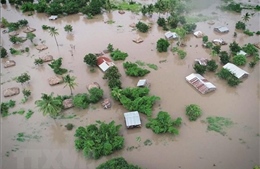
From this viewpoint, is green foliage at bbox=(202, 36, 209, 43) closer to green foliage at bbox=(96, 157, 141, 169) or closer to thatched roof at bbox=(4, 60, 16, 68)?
green foliage at bbox=(96, 157, 141, 169)

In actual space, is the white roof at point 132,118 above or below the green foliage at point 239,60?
below

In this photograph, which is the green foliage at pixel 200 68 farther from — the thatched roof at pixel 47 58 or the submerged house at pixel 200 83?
the thatched roof at pixel 47 58

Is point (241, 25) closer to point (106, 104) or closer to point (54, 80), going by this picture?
point (106, 104)

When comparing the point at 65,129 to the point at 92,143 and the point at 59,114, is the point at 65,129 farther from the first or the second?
the point at 92,143

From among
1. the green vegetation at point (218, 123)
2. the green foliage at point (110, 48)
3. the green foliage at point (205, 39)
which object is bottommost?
the green vegetation at point (218, 123)

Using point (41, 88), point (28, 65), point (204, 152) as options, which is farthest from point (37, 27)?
point (204, 152)

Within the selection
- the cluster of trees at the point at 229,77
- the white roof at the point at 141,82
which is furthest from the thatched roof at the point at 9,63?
the cluster of trees at the point at 229,77

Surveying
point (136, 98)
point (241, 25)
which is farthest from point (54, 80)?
point (241, 25)
